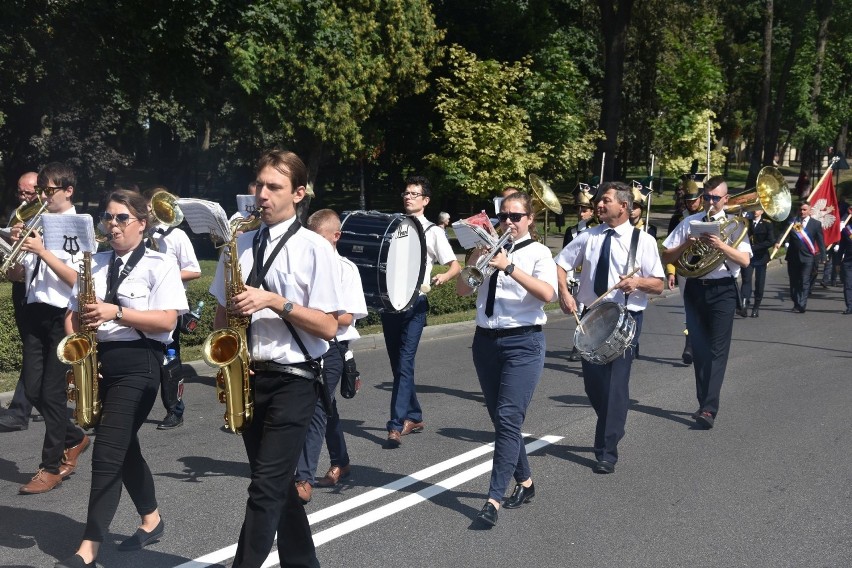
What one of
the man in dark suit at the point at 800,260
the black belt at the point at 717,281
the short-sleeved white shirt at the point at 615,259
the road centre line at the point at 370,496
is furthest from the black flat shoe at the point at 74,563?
the man in dark suit at the point at 800,260

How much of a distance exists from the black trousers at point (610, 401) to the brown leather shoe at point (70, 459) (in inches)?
136

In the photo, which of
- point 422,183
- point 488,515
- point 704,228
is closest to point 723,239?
point 704,228

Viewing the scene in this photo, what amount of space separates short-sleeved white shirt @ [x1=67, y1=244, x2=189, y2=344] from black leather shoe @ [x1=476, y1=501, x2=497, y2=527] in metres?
1.97

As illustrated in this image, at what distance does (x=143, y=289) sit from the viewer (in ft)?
17.4

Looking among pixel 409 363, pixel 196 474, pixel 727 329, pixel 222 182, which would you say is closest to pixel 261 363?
pixel 196 474

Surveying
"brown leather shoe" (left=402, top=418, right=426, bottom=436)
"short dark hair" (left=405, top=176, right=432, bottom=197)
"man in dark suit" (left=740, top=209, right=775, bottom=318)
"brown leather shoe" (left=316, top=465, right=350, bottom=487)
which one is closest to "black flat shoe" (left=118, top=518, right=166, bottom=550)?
"brown leather shoe" (left=316, top=465, right=350, bottom=487)

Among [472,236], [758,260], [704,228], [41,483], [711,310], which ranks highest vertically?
[472,236]

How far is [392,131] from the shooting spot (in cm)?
3338

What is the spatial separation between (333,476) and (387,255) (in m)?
1.67

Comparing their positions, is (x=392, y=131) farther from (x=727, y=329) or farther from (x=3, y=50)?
(x=727, y=329)

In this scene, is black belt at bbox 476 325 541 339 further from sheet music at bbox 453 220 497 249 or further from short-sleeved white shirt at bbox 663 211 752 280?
short-sleeved white shirt at bbox 663 211 752 280

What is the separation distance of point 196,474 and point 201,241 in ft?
73.3

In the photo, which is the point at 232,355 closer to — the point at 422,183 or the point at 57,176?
the point at 57,176

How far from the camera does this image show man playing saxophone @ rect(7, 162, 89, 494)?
6.65 meters
